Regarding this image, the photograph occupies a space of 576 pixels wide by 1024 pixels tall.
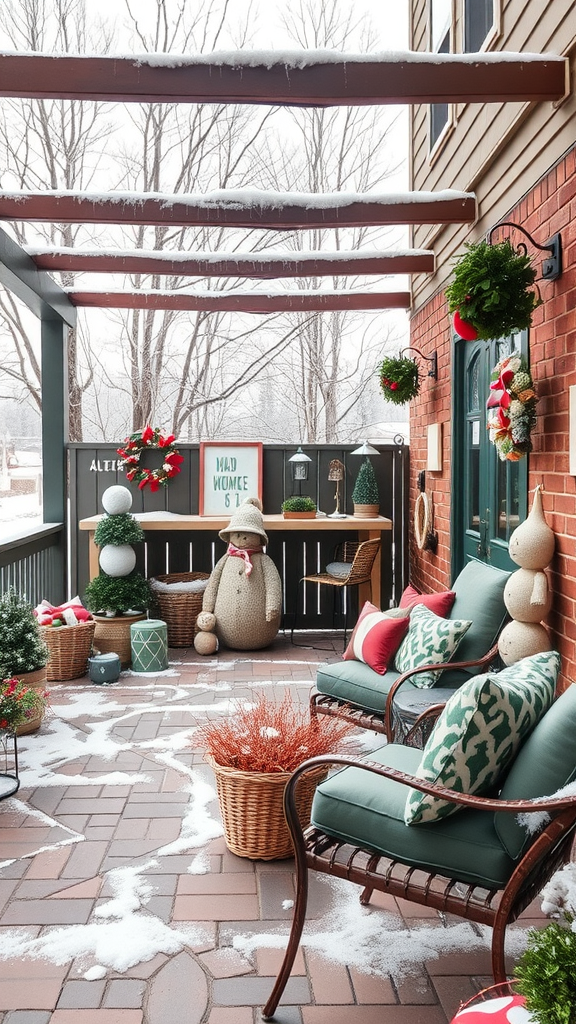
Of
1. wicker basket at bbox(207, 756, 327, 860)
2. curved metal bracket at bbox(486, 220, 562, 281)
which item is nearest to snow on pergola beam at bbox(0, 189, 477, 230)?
→ curved metal bracket at bbox(486, 220, 562, 281)

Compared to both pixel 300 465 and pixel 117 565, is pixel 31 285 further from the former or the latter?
pixel 300 465

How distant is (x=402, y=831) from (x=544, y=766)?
43cm

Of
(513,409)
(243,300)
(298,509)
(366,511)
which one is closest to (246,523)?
(298,509)

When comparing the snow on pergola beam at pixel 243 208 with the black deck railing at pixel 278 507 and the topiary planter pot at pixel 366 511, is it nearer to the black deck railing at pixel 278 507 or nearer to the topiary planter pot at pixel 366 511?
the topiary planter pot at pixel 366 511

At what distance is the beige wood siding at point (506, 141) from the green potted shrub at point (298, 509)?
2025mm

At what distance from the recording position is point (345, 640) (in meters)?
6.95

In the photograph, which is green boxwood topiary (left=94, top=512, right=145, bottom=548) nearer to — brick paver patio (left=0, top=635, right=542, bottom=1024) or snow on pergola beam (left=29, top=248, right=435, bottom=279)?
snow on pergola beam (left=29, top=248, right=435, bottom=279)

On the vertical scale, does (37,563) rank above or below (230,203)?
below

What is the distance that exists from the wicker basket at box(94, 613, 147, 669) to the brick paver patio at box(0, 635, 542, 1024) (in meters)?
1.95

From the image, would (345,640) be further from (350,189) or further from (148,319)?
(350,189)

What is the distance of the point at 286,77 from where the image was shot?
127 inches

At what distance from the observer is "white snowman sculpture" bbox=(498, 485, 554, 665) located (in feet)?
11.3

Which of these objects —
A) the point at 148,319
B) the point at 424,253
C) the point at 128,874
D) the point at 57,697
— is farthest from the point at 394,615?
the point at 148,319

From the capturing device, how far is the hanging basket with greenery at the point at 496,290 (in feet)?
11.3
